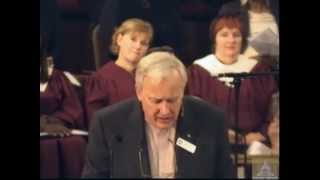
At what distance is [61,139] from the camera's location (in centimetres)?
725

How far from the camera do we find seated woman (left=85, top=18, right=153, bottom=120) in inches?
287

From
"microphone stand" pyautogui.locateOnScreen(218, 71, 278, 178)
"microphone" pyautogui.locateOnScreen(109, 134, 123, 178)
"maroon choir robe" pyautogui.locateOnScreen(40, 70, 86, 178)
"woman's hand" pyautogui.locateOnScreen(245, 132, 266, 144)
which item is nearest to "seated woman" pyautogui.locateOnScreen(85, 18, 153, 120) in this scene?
"maroon choir robe" pyautogui.locateOnScreen(40, 70, 86, 178)

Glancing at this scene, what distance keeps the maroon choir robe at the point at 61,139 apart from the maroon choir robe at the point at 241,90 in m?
0.77

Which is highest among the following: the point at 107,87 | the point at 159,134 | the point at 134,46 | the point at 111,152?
the point at 134,46

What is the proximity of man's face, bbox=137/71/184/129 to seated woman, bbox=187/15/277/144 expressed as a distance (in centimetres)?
9

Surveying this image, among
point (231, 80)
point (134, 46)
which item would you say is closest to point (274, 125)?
point (231, 80)

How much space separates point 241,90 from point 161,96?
537mm

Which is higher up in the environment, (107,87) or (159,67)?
(159,67)

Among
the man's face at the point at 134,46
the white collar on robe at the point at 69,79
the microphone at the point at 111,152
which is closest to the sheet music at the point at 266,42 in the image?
the man's face at the point at 134,46

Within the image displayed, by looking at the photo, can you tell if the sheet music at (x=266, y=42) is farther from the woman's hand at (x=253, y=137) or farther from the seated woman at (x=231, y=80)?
the woman's hand at (x=253, y=137)

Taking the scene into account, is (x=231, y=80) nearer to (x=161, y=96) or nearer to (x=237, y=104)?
(x=237, y=104)

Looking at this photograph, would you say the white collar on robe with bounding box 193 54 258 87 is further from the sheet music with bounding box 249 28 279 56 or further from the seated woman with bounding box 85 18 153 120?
the seated woman with bounding box 85 18 153 120
